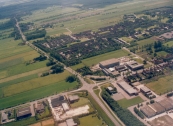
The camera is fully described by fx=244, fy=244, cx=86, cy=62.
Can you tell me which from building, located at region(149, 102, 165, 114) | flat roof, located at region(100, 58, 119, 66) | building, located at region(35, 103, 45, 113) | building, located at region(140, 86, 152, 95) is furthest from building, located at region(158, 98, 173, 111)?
building, located at region(35, 103, 45, 113)

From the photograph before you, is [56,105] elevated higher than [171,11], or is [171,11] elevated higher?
[171,11]

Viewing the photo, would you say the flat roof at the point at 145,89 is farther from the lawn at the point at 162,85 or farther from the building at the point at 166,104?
the building at the point at 166,104

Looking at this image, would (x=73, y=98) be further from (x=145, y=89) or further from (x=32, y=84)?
(x=145, y=89)

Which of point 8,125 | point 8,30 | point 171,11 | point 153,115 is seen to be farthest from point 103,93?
point 8,30

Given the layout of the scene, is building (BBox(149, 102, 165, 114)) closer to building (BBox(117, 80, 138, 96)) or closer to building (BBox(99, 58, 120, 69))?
building (BBox(117, 80, 138, 96))

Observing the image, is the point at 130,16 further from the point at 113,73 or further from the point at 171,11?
the point at 113,73
